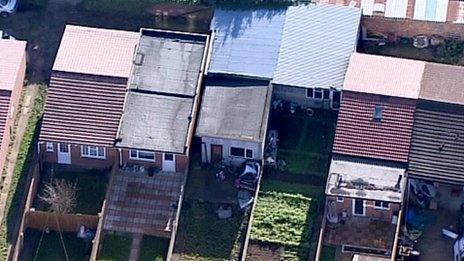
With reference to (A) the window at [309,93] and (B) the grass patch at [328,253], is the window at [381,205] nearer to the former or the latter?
(B) the grass patch at [328,253]

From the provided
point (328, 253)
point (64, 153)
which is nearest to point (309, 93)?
point (328, 253)

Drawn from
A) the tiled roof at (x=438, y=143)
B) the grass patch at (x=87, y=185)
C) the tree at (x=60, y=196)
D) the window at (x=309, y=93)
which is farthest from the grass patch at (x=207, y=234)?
the tiled roof at (x=438, y=143)

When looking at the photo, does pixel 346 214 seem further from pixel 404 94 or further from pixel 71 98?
pixel 71 98

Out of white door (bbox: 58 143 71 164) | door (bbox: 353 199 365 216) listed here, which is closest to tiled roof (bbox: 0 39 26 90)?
white door (bbox: 58 143 71 164)

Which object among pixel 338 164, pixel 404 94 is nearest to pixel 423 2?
pixel 404 94

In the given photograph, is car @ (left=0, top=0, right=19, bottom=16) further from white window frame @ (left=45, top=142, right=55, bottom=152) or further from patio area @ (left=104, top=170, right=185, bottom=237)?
patio area @ (left=104, top=170, right=185, bottom=237)
